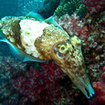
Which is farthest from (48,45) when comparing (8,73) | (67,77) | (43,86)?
(8,73)

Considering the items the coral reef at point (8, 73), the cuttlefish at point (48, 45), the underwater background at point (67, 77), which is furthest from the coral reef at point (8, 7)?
the underwater background at point (67, 77)

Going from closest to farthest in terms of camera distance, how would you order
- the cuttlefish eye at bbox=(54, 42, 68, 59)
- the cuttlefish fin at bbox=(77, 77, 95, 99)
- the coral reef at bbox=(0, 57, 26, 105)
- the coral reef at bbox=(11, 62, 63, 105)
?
the cuttlefish fin at bbox=(77, 77, 95, 99) < the cuttlefish eye at bbox=(54, 42, 68, 59) < the coral reef at bbox=(11, 62, 63, 105) < the coral reef at bbox=(0, 57, 26, 105)

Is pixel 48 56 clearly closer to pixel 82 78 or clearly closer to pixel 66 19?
pixel 82 78

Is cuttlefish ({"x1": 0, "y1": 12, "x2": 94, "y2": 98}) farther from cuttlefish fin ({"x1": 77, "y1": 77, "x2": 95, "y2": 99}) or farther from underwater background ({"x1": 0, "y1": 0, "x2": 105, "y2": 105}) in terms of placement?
underwater background ({"x1": 0, "y1": 0, "x2": 105, "y2": 105})

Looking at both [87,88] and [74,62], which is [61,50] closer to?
[74,62]

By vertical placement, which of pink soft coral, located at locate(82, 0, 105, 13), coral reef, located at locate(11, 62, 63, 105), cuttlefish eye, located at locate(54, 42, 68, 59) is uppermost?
pink soft coral, located at locate(82, 0, 105, 13)

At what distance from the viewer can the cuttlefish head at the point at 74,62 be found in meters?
2.25

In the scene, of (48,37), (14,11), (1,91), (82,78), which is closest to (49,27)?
(48,37)

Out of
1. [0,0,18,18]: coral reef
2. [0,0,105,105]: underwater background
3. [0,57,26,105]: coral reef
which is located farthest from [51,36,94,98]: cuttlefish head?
[0,0,18,18]: coral reef

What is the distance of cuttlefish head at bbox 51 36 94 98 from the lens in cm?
225

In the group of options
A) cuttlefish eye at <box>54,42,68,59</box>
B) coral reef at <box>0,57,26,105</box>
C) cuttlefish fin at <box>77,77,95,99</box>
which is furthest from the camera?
coral reef at <box>0,57,26,105</box>

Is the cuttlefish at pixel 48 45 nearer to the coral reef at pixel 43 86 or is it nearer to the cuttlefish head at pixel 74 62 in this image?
the cuttlefish head at pixel 74 62

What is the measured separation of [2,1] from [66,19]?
1414 centimetres

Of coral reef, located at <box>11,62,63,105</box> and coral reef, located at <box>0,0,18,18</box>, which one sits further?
coral reef, located at <box>0,0,18,18</box>
